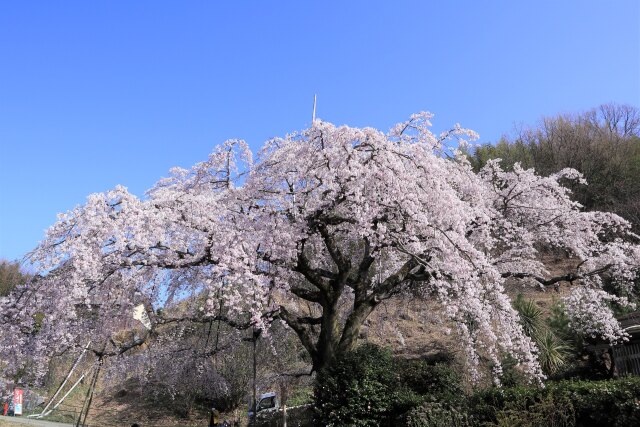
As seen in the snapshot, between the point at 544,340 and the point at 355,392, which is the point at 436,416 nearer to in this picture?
the point at 355,392

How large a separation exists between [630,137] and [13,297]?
107ft

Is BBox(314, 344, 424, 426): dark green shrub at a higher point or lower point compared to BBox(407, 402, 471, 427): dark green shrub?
higher

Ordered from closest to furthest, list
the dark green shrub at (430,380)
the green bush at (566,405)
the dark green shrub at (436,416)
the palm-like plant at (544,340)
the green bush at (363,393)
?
the green bush at (566,405)
the dark green shrub at (436,416)
the green bush at (363,393)
the dark green shrub at (430,380)
the palm-like plant at (544,340)

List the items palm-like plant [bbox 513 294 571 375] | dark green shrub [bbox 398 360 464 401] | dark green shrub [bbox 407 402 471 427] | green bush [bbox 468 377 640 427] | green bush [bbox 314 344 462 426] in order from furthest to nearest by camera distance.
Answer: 1. palm-like plant [bbox 513 294 571 375]
2. dark green shrub [bbox 398 360 464 401]
3. green bush [bbox 314 344 462 426]
4. dark green shrub [bbox 407 402 471 427]
5. green bush [bbox 468 377 640 427]

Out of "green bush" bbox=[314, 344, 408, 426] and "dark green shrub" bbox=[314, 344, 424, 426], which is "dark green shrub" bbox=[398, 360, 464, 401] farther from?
"green bush" bbox=[314, 344, 408, 426]

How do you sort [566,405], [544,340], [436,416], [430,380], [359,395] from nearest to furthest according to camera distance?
[566,405] < [436,416] < [359,395] < [430,380] < [544,340]

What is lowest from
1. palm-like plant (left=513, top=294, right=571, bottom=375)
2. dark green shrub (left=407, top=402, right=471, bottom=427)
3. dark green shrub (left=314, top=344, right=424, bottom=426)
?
dark green shrub (left=407, top=402, right=471, bottom=427)

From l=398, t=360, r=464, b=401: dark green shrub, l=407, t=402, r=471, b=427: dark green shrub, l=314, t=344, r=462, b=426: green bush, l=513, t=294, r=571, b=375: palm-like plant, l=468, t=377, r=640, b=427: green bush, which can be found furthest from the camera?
l=513, t=294, r=571, b=375: palm-like plant

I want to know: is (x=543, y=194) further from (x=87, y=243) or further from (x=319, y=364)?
(x=87, y=243)

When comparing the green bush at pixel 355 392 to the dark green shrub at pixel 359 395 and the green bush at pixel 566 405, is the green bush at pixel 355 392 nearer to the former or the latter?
the dark green shrub at pixel 359 395

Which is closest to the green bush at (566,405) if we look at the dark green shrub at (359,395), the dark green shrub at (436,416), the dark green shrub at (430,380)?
the dark green shrub at (436,416)

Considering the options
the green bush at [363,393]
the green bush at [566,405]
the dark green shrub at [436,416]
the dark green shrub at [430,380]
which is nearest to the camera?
the green bush at [566,405]

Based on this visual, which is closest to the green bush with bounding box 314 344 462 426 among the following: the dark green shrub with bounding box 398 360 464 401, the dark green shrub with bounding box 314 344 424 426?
the dark green shrub with bounding box 314 344 424 426

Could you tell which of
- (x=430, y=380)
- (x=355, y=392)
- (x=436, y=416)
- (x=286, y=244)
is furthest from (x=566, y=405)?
(x=286, y=244)
